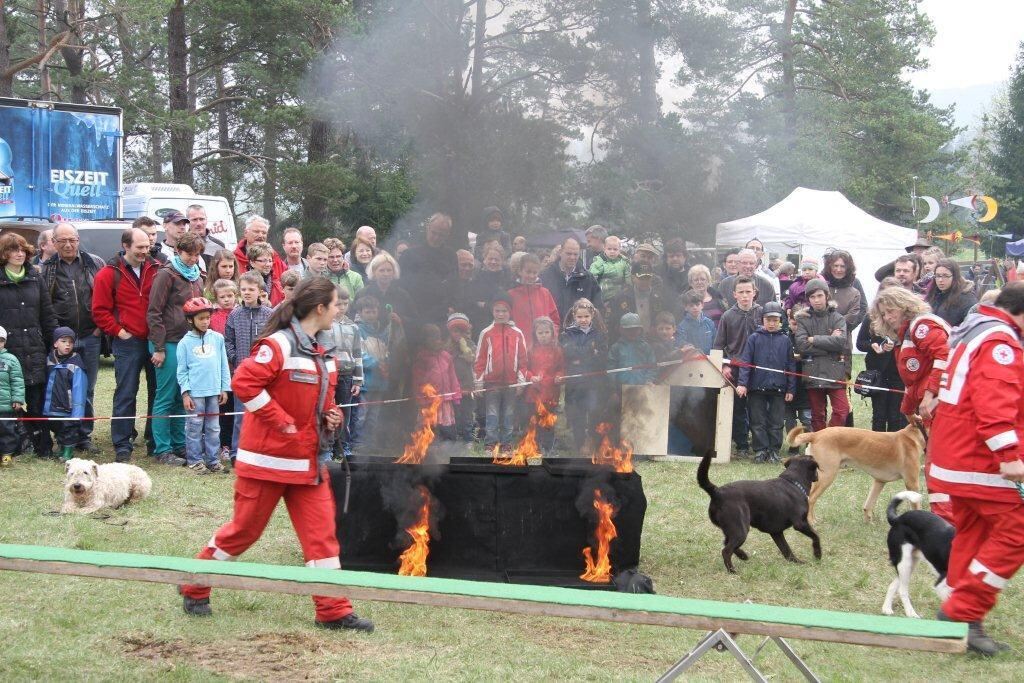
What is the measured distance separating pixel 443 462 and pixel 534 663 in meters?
2.08

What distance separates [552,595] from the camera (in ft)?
13.4

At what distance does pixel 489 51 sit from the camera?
8227 mm

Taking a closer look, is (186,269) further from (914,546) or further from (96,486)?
(914,546)

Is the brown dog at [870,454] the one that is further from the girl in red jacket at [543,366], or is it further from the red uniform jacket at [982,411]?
the red uniform jacket at [982,411]

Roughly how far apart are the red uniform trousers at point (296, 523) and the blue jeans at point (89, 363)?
487 centimetres

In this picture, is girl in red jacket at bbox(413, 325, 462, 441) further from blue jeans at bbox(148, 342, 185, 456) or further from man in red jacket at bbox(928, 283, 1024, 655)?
man in red jacket at bbox(928, 283, 1024, 655)

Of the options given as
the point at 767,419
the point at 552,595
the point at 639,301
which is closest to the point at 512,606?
the point at 552,595

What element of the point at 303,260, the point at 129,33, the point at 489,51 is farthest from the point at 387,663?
the point at 129,33

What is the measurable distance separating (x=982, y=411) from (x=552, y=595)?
2.46m

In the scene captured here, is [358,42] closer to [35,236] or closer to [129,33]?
[35,236]

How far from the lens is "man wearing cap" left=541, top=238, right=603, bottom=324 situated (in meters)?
10.2

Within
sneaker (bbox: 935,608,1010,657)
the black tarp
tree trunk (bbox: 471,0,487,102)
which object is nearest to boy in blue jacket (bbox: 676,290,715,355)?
tree trunk (bbox: 471,0,487,102)

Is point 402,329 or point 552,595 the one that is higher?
point 402,329

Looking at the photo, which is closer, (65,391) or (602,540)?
(602,540)
